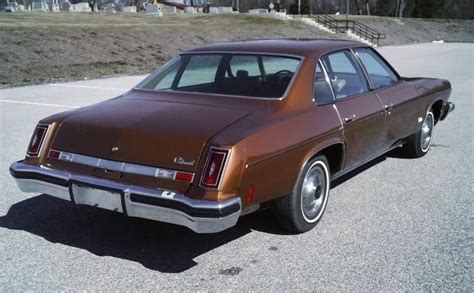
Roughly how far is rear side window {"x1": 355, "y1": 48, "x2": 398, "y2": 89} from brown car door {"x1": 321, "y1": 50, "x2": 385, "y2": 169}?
0.20 metres

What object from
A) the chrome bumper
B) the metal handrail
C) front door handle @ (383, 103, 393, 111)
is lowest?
the metal handrail

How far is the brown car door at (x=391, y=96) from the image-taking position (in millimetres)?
5391

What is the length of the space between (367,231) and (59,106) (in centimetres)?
790

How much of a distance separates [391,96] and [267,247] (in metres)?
2.43

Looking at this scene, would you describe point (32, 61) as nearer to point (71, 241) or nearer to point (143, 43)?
point (143, 43)

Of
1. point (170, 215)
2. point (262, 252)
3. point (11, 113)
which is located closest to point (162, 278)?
point (170, 215)

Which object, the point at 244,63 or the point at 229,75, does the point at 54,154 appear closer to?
the point at 229,75

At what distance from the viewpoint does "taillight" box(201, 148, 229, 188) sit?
343 cm

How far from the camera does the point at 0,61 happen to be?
17547mm

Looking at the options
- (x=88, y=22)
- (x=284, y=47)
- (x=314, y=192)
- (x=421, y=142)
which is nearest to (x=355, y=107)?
(x=284, y=47)

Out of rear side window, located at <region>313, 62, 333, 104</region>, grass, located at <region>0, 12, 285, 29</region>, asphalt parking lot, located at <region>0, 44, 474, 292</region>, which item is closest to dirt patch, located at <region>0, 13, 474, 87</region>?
grass, located at <region>0, 12, 285, 29</region>

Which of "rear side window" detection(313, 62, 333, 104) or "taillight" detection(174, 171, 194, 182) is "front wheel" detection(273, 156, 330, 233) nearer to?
"rear side window" detection(313, 62, 333, 104)

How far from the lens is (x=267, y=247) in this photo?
4.00m

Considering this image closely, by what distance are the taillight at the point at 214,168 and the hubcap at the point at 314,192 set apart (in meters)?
0.93
